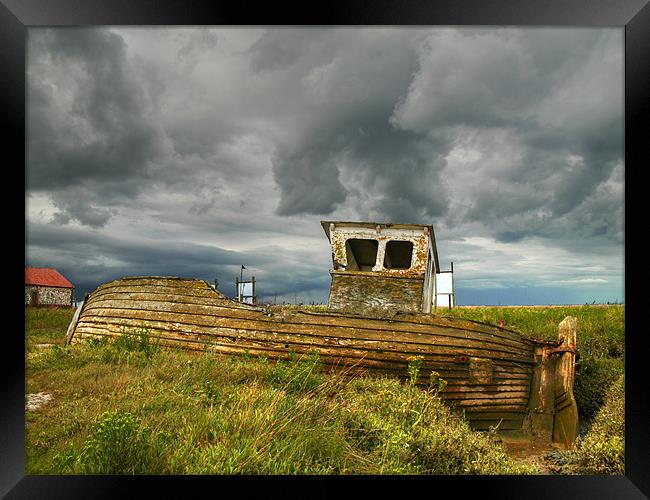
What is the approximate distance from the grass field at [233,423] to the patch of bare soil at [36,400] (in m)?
0.07

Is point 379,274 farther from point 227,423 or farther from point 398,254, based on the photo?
point 227,423

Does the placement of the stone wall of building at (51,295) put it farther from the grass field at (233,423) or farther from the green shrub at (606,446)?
the green shrub at (606,446)

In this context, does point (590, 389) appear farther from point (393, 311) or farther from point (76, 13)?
point (76, 13)

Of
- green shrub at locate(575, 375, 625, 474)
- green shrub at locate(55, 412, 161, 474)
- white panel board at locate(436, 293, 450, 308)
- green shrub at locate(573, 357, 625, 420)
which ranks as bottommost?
green shrub at locate(573, 357, 625, 420)

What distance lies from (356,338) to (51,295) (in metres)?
30.7

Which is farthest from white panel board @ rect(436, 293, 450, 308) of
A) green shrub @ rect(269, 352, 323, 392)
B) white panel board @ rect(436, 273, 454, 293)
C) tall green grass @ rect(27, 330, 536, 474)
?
green shrub @ rect(269, 352, 323, 392)

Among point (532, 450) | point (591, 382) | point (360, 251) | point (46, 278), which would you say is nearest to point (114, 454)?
point (532, 450)

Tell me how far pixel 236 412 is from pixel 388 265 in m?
7.84

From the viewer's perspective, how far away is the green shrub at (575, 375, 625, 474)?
15.7ft

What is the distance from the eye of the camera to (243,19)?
3135 millimetres

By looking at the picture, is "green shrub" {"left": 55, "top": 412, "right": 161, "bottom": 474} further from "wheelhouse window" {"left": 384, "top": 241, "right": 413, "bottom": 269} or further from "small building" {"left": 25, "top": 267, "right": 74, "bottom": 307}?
"small building" {"left": 25, "top": 267, "right": 74, "bottom": 307}

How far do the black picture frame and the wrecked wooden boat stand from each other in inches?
128

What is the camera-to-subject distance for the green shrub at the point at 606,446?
4.79 meters

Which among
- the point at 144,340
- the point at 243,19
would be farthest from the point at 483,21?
the point at 144,340
